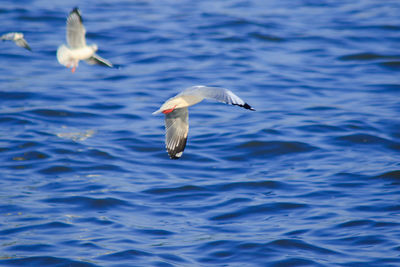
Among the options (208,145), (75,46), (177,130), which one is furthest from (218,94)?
(208,145)

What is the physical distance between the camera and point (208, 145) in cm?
974

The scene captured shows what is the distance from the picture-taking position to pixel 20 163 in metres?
9.08

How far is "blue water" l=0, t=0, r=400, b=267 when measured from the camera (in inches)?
276

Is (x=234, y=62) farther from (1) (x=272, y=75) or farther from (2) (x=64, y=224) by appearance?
(2) (x=64, y=224)

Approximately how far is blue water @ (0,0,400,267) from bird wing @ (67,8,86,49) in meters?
2.09

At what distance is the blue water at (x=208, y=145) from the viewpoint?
7.01 m

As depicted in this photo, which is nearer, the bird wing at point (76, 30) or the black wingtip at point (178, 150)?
the bird wing at point (76, 30)

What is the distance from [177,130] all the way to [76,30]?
5.89 ft

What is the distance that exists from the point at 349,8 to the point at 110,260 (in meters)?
12.1

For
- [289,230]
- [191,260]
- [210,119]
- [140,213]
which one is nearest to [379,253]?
[289,230]

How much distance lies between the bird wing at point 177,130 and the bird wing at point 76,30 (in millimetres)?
1613

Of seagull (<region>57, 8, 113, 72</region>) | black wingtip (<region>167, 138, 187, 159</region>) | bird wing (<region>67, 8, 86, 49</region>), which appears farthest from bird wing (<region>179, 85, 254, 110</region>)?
bird wing (<region>67, 8, 86, 49</region>)

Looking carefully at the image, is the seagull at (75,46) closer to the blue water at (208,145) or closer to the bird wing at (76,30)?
the bird wing at (76,30)

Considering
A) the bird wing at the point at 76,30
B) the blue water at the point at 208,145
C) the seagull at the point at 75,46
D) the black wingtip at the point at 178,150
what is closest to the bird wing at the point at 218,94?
the black wingtip at the point at 178,150
